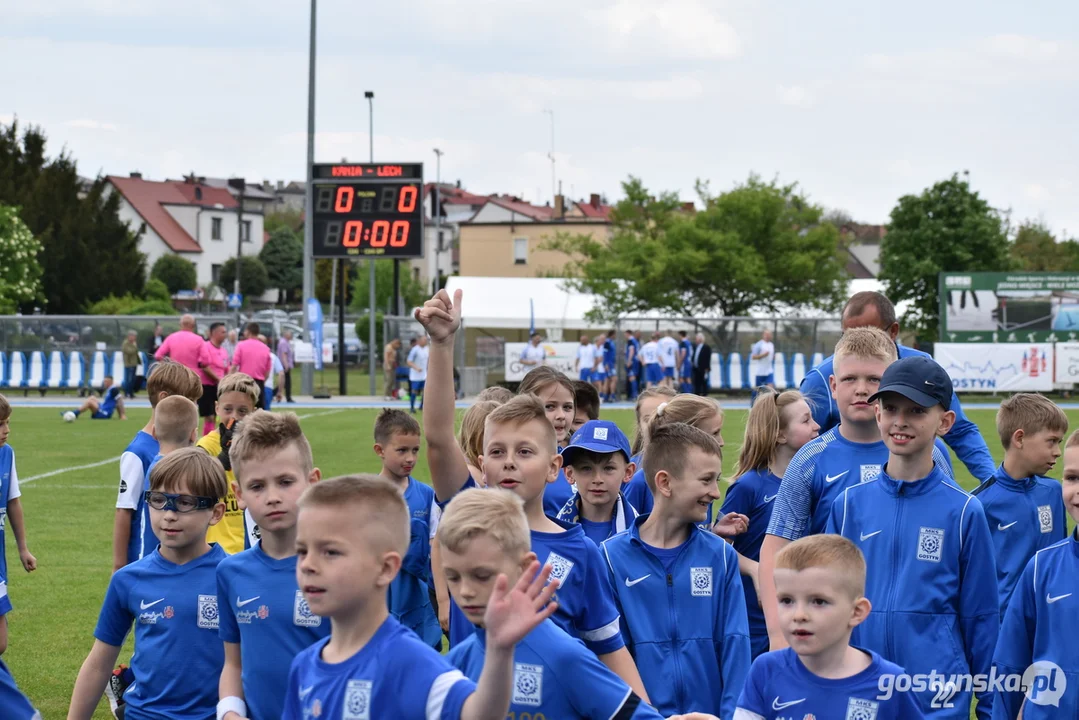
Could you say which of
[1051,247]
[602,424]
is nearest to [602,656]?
[602,424]

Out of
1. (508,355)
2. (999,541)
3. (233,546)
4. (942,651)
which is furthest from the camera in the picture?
(508,355)

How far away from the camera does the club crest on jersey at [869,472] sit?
4.54 meters

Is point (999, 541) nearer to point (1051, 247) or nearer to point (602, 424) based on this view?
point (602, 424)

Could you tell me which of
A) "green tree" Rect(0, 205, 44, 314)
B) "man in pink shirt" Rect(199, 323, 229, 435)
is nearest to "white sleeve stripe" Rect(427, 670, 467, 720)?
"man in pink shirt" Rect(199, 323, 229, 435)

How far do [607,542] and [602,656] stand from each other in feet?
2.13

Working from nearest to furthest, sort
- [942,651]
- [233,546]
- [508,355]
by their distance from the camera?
[942,651], [233,546], [508,355]

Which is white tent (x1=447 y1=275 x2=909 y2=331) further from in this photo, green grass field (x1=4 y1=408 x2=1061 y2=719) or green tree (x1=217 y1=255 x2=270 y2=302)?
green tree (x1=217 y1=255 x2=270 y2=302)

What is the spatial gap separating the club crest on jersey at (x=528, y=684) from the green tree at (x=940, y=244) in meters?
48.8

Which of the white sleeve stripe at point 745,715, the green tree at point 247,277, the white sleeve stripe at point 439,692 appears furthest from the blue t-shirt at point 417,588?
the green tree at point 247,277

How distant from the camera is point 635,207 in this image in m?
45.9

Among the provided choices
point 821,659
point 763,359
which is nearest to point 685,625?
point 821,659

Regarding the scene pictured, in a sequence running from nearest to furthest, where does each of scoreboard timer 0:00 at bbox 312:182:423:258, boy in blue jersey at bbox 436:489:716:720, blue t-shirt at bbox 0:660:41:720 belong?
boy in blue jersey at bbox 436:489:716:720, blue t-shirt at bbox 0:660:41:720, scoreboard timer 0:00 at bbox 312:182:423:258

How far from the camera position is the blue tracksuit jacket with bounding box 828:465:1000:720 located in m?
3.99

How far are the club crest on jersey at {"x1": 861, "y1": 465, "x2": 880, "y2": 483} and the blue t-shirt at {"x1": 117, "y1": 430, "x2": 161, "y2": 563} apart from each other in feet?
11.7
